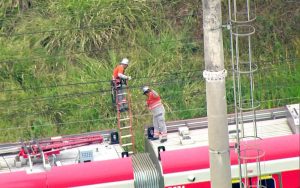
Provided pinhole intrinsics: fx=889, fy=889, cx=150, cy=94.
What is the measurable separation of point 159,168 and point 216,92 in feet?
17.5

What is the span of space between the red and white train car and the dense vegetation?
188 inches

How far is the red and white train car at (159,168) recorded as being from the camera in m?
14.9

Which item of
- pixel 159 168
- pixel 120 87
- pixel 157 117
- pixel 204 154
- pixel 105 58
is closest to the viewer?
pixel 159 168

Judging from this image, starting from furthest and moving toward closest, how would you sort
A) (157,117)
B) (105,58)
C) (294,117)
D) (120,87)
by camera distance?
(105,58) → (120,87) → (157,117) → (294,117)

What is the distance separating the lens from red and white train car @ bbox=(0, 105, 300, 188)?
48.9 ft

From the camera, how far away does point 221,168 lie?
10133 mm

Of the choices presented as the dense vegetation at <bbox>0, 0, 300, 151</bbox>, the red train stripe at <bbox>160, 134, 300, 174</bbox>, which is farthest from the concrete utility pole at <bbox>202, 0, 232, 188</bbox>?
the dense vegetation at <bbox>0, 0, 300, 151</bbox>

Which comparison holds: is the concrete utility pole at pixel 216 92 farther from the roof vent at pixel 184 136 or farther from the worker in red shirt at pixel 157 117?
the worker in red shirt at pixel 157 117

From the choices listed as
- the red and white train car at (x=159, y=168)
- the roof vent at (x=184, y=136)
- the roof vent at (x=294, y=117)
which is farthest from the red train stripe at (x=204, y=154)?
the roof vent at (x=184, y=136)

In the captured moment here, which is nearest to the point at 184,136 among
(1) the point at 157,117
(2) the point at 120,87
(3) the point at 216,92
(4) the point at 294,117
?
(1) the point at 157,117

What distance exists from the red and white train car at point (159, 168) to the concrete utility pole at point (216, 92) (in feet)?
14.6

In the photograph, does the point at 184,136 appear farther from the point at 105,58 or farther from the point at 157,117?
the point at 105,58

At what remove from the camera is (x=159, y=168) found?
1517 cm

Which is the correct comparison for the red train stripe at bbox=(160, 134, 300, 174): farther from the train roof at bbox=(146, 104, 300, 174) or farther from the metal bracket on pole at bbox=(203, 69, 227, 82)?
the metal bracket on pole at bbox=(203, 69, 227, 82)
